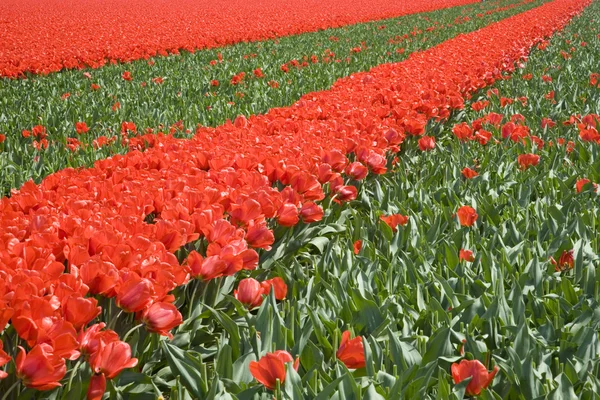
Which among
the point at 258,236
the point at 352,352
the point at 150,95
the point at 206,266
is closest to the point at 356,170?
Answer: the point at 258,236

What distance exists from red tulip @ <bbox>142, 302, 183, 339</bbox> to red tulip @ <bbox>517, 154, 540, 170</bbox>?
2.49 meters

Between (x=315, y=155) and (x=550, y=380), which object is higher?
(x=315, y=155)

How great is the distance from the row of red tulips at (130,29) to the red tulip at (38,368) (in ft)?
28.9

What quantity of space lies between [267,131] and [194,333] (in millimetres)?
2255

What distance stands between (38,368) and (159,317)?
32 cm

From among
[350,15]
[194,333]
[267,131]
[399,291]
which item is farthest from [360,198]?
[350,15]

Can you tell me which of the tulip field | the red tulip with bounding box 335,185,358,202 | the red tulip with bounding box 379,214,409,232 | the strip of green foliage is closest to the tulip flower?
the tulip field

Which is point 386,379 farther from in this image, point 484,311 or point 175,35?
point 175,35

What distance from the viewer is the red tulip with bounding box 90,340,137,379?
136 cm

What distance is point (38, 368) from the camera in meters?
1.27

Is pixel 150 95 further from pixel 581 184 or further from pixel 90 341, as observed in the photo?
pixel 90 341

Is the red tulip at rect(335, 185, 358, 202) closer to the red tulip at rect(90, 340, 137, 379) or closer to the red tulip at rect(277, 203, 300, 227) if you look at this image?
the red tulip at rect(277, 203, 300, 227)

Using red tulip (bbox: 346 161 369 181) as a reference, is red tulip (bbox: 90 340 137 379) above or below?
above

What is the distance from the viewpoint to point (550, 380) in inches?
61.7
